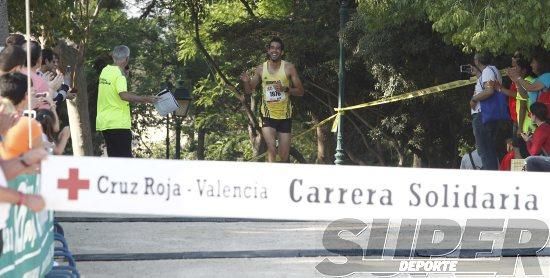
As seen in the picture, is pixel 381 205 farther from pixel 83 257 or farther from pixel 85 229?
pixel 85 229

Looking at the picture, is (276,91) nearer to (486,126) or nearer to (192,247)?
(486,126)

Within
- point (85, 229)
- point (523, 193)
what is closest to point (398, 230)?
point (85, 229)

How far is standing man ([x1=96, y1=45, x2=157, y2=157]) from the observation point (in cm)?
1487

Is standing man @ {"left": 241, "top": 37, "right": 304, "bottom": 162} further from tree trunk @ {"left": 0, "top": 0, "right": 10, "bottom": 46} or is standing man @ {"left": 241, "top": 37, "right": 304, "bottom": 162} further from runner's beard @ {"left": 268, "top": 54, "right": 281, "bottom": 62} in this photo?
tree trunk @ {"left": 0, "top": 0, "right": 10, "bottom": 46}

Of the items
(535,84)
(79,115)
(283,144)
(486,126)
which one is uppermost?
(535,84)

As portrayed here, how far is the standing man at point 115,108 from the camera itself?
1487cm

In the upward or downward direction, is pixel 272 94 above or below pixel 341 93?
above

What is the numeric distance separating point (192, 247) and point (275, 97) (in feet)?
15.6

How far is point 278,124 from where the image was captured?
16.5 meters

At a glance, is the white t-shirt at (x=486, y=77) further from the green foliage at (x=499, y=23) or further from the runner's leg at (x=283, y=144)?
the runner's leg at (x=283, y=144)

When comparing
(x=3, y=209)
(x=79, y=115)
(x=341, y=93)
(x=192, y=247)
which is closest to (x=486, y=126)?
(x=192, y=247)

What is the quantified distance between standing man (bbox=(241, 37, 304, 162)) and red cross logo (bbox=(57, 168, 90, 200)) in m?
9.16

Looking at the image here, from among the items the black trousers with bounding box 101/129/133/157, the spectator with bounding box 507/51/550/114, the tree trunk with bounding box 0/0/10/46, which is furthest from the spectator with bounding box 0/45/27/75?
the tree trunk with bounding box 0/0/10/46

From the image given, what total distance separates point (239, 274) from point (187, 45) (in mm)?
35927
